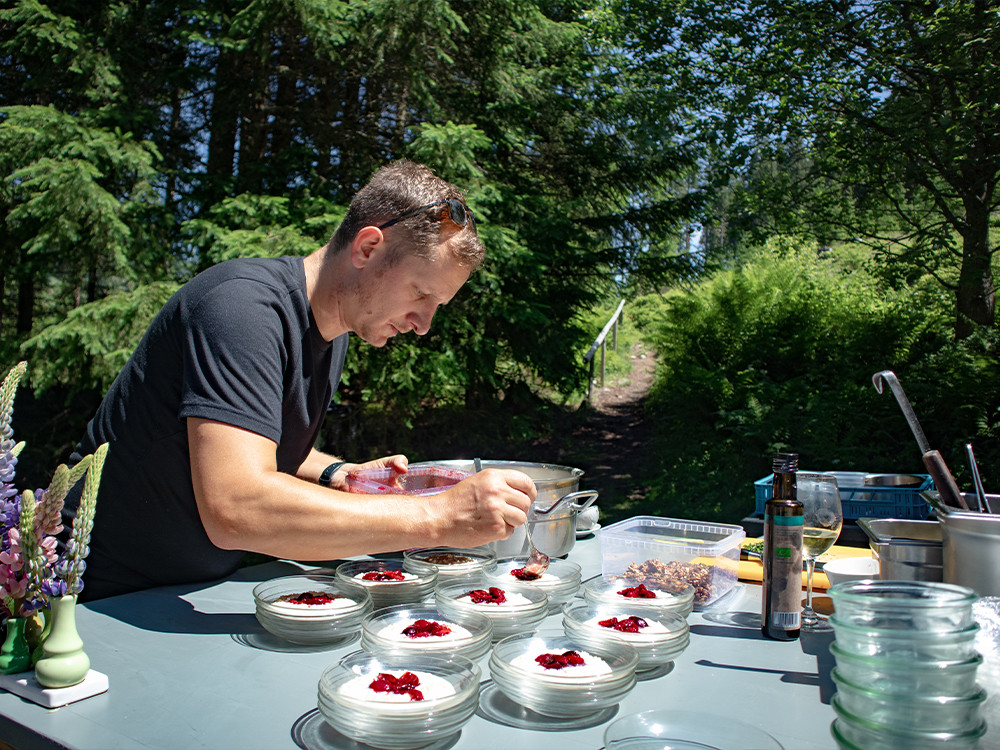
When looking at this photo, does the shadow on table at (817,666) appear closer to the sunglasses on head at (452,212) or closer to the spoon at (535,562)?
the spoon at (535,562)

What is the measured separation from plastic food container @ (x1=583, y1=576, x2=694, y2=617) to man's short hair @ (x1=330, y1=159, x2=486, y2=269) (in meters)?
0.81

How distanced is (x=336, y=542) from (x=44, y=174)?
553 centimetres

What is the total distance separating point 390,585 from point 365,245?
0.74 m

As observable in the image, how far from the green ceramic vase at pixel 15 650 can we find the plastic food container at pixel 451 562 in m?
0.74

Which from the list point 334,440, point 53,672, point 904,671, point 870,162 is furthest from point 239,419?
point 870,162

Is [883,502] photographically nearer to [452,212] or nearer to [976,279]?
[452,212]

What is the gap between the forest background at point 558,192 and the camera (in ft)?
18.8

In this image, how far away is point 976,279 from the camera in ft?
18.2

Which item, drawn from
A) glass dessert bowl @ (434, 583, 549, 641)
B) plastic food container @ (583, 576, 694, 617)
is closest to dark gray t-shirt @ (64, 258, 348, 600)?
glass dessert bowl @ (434, 583, 549, 641)

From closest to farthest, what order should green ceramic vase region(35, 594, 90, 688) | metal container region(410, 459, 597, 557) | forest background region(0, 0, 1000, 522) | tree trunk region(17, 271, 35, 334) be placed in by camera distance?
green ceramic vase region(35, 594, 90, 688) → metal container region(410, 459, 597, 557) → forest background region(0, 0, 1000, 522) → tree trunk region(17, 271, 35, 334)

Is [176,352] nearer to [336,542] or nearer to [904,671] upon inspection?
[336,542]

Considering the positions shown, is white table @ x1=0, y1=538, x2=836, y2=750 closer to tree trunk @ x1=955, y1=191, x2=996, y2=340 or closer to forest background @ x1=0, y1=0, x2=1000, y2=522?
forest background @ x1=0, y1=0, x2=1000, y2=522

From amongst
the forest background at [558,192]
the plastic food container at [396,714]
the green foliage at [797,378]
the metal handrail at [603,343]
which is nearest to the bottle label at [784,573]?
the plastic food container at [396,714]

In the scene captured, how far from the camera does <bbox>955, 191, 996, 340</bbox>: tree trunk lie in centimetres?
564
